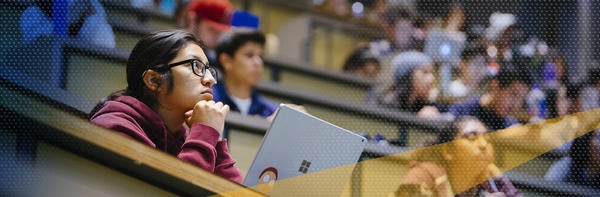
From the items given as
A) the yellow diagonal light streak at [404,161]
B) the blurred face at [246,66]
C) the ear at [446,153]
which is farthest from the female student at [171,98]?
the blurred face at [246,66]

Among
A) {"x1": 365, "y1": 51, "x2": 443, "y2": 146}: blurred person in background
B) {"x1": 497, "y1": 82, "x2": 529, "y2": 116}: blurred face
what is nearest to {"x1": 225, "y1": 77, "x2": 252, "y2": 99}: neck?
{"x1": 365, "y1": 51, "x2": 443, "y2": 146}: blurred person in background

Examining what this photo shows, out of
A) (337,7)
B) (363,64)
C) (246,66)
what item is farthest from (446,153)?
(337,7)

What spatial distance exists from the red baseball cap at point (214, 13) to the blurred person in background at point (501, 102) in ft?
1.98

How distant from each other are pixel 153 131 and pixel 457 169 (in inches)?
23.5

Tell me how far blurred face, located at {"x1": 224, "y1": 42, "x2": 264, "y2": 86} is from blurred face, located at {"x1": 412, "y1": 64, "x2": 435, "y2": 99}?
0.40 meters

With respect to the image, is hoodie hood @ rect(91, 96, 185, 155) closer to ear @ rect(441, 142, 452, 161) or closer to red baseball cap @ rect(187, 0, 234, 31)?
ear @ rect(441, 142, 452, 161)

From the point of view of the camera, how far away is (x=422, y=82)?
191 centimetres

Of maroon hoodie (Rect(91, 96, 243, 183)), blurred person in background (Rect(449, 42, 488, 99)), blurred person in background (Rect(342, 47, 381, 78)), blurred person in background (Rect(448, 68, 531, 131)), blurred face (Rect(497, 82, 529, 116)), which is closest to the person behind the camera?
maroon hoodie (Rect(91, 96, 243, 183))

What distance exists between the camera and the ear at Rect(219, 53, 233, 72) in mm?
1818

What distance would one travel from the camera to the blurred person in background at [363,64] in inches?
96.9

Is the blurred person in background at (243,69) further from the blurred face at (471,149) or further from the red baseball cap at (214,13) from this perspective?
the blurred face at (471,149)

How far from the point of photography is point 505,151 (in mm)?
1564

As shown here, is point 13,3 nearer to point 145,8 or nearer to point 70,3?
point 70,3

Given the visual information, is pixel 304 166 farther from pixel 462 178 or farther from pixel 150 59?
pixel 462 178
